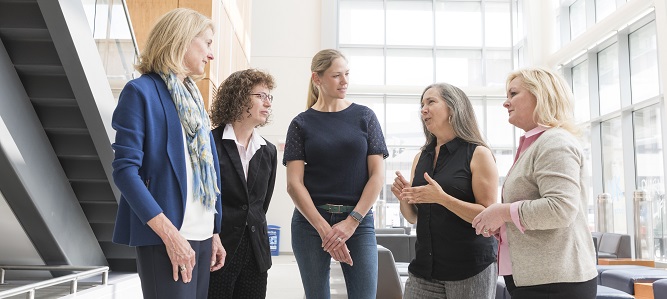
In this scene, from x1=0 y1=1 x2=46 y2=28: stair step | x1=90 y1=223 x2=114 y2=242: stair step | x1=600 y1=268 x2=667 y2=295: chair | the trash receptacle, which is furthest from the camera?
the trash receptacle

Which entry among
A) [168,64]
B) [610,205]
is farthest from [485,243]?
[610,205]

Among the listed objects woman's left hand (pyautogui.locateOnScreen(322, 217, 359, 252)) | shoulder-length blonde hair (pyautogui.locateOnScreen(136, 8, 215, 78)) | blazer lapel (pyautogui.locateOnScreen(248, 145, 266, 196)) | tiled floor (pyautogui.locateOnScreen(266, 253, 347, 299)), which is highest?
shoulder-length blonde hair (pyautogui.locateOnScreen(136, 8, 215, 78))

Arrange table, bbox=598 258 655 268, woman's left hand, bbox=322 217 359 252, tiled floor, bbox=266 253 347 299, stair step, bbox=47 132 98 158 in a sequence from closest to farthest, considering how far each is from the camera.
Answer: woman's left hand, bbox=322 217 359 252
tiled floor, bbox=266 253 347 299
stair step, bbox=47 132 98 158
table, bbox=598 258 655 268

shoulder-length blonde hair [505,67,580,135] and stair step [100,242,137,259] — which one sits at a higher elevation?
shoulder-length blonde hair [505,67,580,135]

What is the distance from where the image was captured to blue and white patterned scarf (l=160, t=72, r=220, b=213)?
6.49 feet

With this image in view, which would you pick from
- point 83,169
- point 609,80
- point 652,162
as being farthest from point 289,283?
point 609,80

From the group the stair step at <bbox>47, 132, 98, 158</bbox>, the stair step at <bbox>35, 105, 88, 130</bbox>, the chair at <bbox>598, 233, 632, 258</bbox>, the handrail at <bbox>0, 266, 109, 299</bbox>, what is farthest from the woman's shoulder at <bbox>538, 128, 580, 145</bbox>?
the chair at <bbox>598, 233, 632, 258</bbox>

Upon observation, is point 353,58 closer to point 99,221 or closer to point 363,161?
point 99,221

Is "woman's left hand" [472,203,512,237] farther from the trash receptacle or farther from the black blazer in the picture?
the trash receptacle

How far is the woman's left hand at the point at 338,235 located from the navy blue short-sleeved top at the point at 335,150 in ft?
0.46

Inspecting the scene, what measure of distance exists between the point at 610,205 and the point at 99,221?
9467 mm

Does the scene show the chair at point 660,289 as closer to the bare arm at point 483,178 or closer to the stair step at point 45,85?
the bare arm at point 483,178

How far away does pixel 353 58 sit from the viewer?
1656cm

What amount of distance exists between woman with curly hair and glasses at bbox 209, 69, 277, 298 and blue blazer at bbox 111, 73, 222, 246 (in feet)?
2.11
